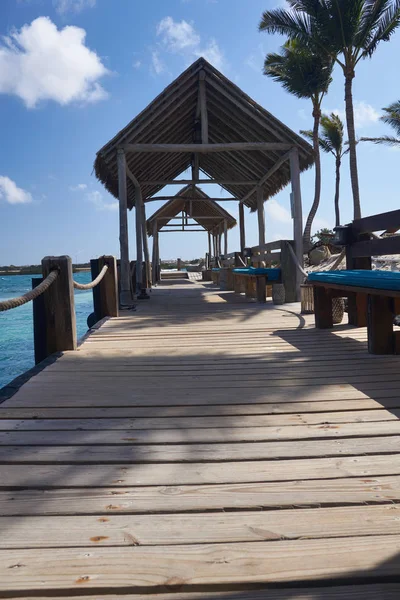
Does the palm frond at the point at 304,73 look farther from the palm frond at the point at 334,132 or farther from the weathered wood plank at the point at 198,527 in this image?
the weathered wood plank at the point at 198,527

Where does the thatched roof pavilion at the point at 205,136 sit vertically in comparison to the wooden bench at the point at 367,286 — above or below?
above

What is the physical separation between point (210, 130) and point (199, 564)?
450 inches

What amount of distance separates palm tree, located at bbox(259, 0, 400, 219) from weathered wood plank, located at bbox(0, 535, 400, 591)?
1680cm

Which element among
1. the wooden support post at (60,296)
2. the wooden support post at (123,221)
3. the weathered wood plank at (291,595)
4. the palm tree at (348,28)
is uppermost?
the palm tree at (348,28)

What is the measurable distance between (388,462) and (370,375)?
1415 mm

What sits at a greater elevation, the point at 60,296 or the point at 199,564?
the point at 60,296

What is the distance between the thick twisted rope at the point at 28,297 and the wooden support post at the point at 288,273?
209 inches

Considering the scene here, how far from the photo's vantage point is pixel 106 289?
6973mm

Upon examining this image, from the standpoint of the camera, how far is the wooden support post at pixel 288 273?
8469mm

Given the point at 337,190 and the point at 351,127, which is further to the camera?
the point at 337,190

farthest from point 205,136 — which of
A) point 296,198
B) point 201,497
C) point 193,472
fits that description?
point 201,497

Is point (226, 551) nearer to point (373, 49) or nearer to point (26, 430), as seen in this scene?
point (26, 430)

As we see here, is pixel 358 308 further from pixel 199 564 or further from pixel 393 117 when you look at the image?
pixel 393 117

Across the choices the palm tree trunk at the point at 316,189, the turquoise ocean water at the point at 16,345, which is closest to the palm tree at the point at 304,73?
the palm tree trunk at the point at 316,189
